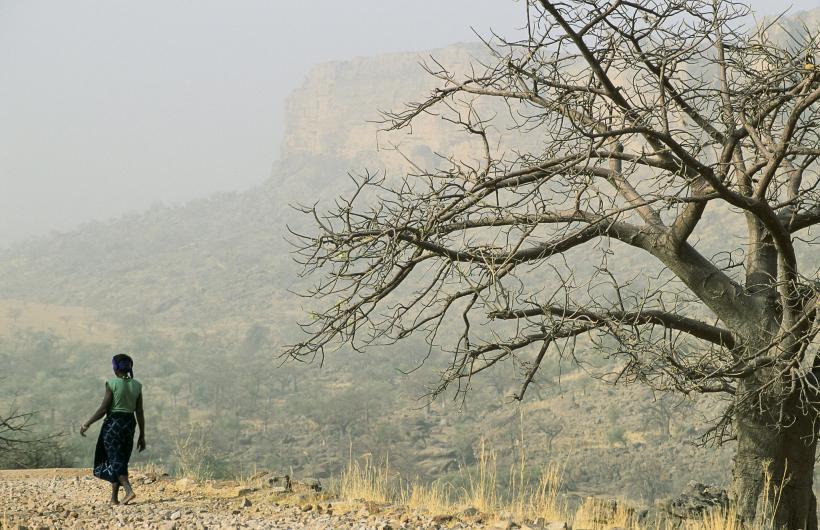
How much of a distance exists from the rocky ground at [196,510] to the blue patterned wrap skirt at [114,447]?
0.89ft

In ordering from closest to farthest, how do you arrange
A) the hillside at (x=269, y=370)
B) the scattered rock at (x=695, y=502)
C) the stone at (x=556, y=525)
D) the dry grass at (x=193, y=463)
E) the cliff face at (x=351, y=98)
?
the stone at (x=556, y=525) < the scattered rock at (x=695, y=502) < the dry grass at (x=193, y=463) < the hillside at (x=269, y=370) < the cliff face at (x=351, y=98)

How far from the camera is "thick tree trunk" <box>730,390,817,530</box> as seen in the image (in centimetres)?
656

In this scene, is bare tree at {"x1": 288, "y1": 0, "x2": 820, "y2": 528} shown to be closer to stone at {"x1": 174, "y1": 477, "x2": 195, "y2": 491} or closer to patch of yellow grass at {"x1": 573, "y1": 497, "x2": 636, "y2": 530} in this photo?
patch of yellow grass at {"x1": 573, "y1": 497, "x2": 636, "y2": 530}

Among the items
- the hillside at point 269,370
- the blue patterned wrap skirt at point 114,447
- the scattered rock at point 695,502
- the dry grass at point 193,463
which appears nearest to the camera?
the blue patterned wrap skirt at point 114,447

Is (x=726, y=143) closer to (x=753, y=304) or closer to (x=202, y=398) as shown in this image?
(x=753, y=304)

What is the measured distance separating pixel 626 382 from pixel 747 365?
102 cm

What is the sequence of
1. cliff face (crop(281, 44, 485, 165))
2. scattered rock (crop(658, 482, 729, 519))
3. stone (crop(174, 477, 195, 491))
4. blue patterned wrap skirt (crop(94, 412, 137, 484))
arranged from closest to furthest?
blue patterned wrap skirt (crop(94, 412, 137, 484)), scattered rock (crop(658, 482, 729, 519)), stone (crop(174, 477, 195, 491)), cliff face (crop(281, 44, 485, 165))

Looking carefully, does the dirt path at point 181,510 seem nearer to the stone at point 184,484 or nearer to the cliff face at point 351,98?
the stone at point 184,484

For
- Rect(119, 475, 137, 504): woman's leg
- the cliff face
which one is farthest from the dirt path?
the cliff face

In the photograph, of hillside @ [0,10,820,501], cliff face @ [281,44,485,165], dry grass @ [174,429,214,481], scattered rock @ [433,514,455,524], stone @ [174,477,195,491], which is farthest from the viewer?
cliff face @ [281,44,485,165]

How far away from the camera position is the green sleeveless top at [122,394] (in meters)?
6.84

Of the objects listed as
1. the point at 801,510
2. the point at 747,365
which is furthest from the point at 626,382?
the point at 801,510

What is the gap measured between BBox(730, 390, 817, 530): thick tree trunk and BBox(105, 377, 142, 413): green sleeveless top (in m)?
4.80

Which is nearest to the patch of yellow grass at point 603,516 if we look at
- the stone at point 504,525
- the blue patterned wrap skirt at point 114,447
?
the stone at point 504,525
